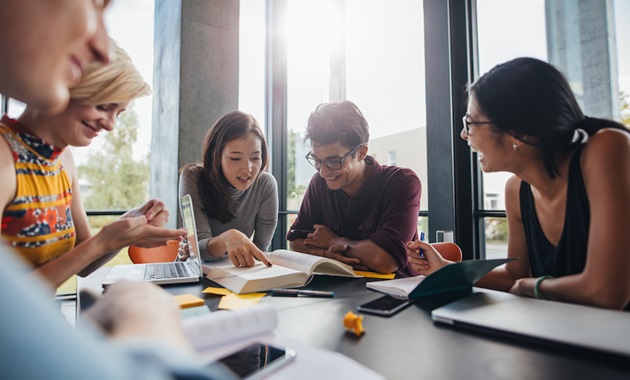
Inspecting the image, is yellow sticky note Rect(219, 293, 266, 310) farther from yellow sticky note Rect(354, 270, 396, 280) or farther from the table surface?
yellow sticky note Rect(354, 270, 396, 280)

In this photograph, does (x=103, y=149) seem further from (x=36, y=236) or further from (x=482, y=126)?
(x=482, y=126)

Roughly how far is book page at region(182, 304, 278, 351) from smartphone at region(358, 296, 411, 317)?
1.03 ft

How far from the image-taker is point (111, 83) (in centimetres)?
114

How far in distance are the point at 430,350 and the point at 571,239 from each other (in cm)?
93

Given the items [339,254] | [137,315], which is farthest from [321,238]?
[137,315]

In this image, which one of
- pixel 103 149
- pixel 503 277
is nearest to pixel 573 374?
pixel 503 277

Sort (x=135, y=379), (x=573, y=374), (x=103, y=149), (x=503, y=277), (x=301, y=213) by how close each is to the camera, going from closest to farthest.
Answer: (x=135, y=379)
(x=573, y=374)
(x=503, y=277)
(x=301, y=213)
(x=103, y=149)

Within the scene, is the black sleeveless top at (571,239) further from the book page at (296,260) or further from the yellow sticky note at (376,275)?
the book page at (296,260)

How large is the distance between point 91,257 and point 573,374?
120 centimetres

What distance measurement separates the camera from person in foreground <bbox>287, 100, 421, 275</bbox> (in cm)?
184

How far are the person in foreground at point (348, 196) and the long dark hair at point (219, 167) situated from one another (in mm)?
477

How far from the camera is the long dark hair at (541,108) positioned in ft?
4.07

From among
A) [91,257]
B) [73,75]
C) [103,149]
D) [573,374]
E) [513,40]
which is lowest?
[573,374]

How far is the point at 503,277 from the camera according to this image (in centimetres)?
135
